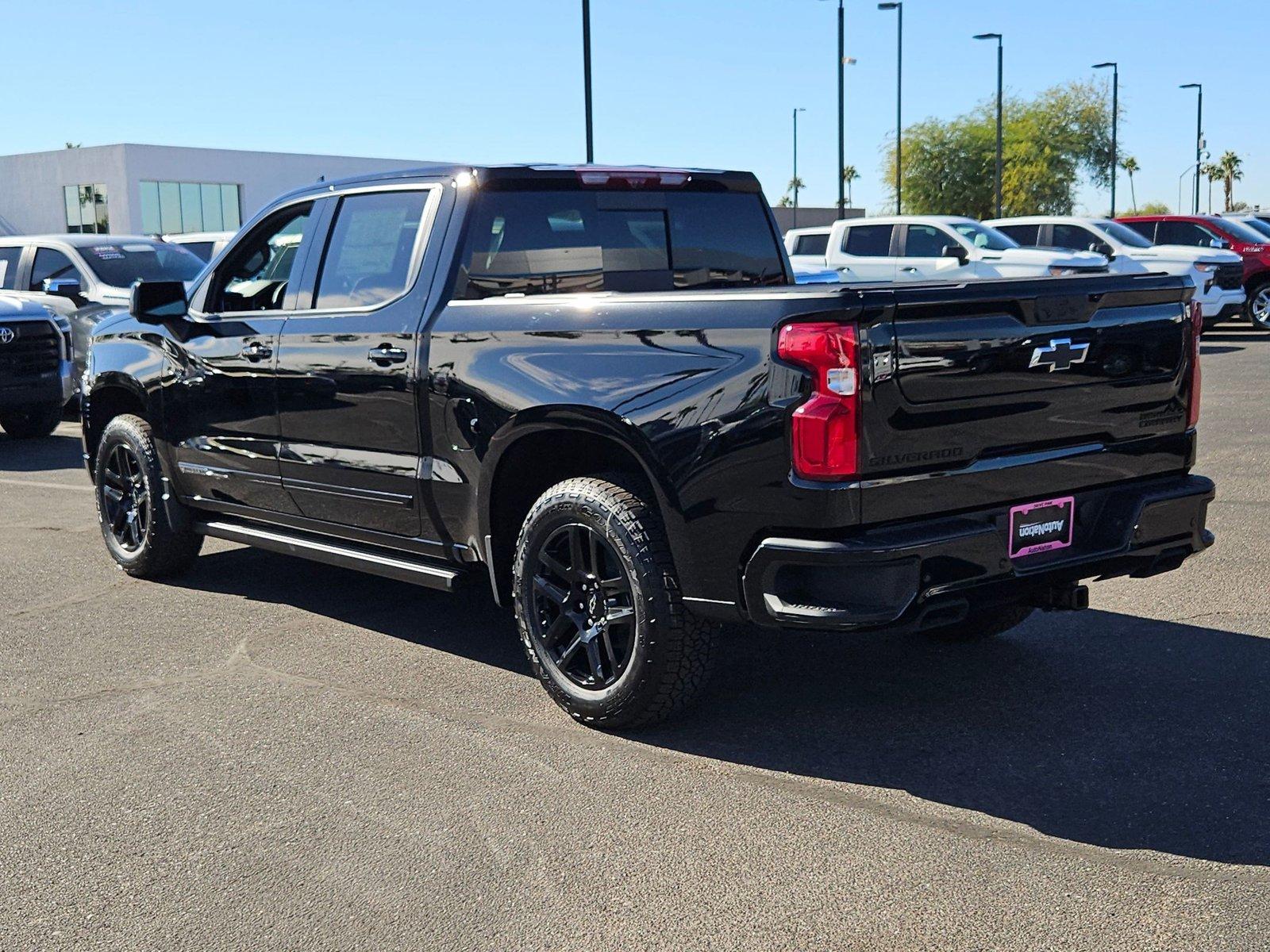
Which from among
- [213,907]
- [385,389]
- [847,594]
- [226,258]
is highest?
[226,258]

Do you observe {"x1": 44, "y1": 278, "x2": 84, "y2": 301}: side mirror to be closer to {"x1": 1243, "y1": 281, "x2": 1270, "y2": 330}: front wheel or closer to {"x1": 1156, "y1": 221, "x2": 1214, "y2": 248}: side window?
{"x1": 1156, "y1": 221, "x2": 1214, "y2": 248}: side window

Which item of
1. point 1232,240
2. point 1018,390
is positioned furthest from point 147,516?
point 1232,240

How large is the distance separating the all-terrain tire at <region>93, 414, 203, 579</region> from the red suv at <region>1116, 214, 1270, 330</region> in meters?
18.6

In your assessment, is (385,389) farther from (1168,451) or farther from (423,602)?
(1168,451)

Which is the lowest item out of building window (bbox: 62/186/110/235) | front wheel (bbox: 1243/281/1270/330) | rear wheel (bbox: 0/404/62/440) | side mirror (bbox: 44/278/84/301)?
rear wheel (bbox: 0/404/62/440)

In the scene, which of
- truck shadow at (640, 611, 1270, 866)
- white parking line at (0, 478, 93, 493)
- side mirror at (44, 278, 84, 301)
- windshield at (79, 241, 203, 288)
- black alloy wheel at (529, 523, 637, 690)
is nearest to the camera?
truck shadow at (640, 611, 1270, 866)

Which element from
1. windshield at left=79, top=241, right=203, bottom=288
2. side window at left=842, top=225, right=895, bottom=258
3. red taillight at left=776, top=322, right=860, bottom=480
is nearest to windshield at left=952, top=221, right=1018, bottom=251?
side window at left=842, top=225, right=895, bottom=258

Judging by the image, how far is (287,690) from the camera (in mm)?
5160

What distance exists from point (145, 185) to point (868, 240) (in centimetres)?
4302

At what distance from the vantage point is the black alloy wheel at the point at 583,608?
181 inches

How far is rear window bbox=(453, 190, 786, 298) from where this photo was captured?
5.25 meters

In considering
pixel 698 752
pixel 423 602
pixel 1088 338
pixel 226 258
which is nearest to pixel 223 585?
→ pixel 423 602

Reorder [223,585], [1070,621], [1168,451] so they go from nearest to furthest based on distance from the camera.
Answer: [1168,451]
[1070,621]
[223,585]

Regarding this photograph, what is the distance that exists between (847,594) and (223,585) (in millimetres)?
3939
